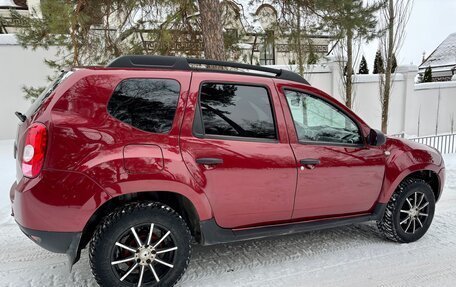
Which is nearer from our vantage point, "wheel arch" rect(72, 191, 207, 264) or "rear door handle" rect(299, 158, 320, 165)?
"wheel arch" rect(72, 191, 207, 264)

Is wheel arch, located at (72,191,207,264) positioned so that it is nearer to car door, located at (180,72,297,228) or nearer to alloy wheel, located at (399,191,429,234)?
car door, located at (180,72,297,228)

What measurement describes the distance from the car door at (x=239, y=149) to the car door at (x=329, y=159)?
14 centimetres

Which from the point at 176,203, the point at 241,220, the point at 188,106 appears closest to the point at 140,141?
the point at 188,106

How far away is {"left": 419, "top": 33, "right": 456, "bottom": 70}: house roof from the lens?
21.9 meters

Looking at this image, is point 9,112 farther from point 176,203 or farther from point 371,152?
point 371,152

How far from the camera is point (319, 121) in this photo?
11.2 ft

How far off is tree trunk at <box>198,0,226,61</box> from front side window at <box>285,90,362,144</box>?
339 cm

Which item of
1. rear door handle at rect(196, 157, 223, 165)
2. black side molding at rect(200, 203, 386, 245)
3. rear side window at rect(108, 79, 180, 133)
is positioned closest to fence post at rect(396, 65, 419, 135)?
black side molding at rect(200, 203, 386, 245)

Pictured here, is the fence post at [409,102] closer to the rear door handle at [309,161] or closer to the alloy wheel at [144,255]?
the rear door handle at [309,161]

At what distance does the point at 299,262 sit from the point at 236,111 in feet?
5.21

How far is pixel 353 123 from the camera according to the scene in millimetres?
3508

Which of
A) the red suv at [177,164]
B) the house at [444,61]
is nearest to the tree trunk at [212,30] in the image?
the red suv at [177,164]

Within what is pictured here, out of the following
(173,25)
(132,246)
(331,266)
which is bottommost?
(331,266)

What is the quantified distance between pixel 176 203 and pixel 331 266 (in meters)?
1.59
